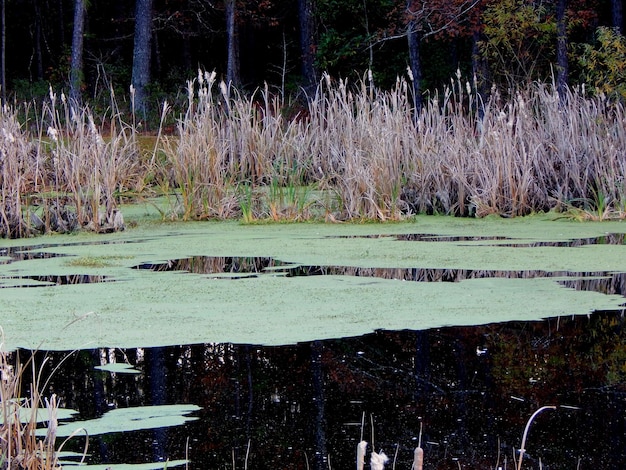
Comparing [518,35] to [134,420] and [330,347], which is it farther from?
[134,420]

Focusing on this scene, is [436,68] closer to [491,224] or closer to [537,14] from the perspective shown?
[537,14]

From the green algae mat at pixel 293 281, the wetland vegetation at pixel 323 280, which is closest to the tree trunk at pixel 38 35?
the wetland vegetation at pixel 323 280

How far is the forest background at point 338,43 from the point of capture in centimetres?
1703

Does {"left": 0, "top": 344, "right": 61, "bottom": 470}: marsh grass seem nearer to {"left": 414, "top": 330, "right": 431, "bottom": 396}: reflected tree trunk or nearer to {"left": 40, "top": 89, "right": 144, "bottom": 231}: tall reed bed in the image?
{"left": 414, "top": 330, "right": 431, "bottom": 396}: reflected tree trunk

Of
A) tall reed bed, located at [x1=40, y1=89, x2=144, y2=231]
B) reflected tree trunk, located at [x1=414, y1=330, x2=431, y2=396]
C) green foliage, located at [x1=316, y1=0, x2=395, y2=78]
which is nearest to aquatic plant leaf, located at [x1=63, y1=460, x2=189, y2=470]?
reflected tree trunk, located at [x1=414, y1=330, x2=431, y2=396]

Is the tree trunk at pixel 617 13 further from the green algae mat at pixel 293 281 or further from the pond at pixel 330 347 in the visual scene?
the pond at pixel 330 347

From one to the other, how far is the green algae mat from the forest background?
538cm

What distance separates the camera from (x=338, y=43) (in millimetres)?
20578

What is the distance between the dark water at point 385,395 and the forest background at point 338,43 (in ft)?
27.6

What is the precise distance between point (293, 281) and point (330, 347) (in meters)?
1.33

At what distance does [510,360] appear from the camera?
3500 mm

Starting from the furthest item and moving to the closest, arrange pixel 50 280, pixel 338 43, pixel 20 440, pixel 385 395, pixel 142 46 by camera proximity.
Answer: pixel 338 43, pixel 142 46, pixel 50 280, pixel 385 395, pixel 20 440

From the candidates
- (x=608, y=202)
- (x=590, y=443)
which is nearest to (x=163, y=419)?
(x=590, y=443)

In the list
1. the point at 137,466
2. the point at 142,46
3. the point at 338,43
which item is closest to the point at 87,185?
the point at 137,466
